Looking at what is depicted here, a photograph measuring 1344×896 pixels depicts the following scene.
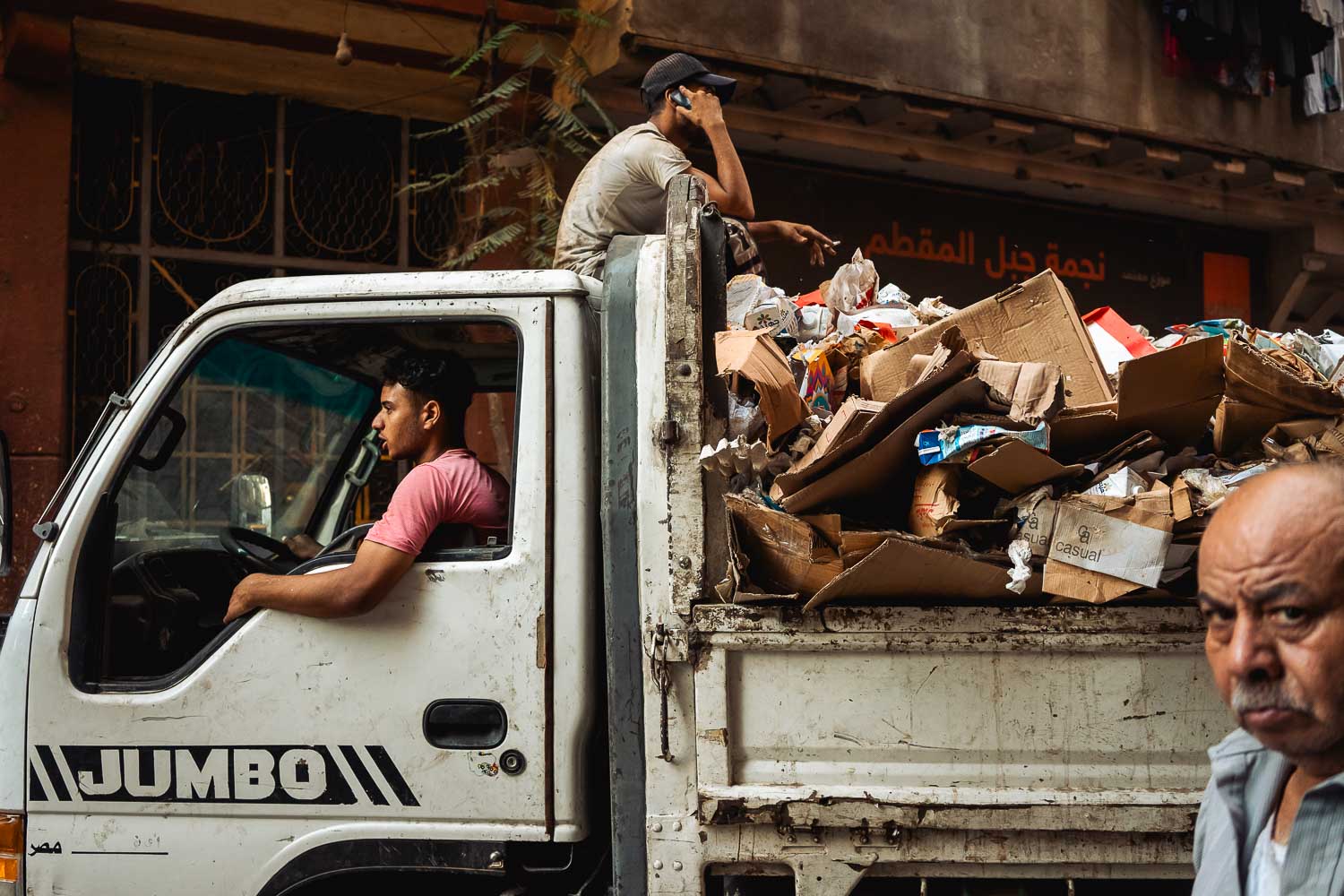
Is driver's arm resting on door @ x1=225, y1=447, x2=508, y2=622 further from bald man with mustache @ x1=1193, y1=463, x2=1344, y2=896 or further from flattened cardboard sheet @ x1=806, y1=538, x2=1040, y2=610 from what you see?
bald man with mustache @ x1=1193, y1=463, x2=1344, y2=896

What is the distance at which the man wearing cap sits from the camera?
11.8ft

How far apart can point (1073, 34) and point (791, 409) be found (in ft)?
24.8

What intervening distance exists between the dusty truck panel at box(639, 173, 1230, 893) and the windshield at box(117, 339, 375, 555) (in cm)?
128

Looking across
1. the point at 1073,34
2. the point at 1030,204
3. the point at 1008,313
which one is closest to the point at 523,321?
the point at 1008,313

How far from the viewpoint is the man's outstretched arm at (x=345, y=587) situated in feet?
7.75

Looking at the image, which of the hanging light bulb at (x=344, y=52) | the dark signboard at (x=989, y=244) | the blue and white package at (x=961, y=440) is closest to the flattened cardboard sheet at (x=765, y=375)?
the blue and white package at (x=961, y=440)

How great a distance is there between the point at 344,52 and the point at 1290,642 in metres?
5.88

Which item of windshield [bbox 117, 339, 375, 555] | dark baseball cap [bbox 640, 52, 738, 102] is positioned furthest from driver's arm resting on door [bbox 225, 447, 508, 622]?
dark baseball cap [bbox 640, 52, 738, 102]

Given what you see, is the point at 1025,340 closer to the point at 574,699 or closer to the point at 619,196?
the point at 574,699

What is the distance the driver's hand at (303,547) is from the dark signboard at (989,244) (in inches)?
207

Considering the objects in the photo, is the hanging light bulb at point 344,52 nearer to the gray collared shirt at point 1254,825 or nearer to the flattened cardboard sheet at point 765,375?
the flattened cardboard sheet at point 765,375

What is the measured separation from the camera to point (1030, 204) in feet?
32.1

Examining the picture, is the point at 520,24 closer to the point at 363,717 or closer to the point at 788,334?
the point at 788,334

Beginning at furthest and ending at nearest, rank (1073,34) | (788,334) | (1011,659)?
(1073,34) → (788,334) → (1011,659)
